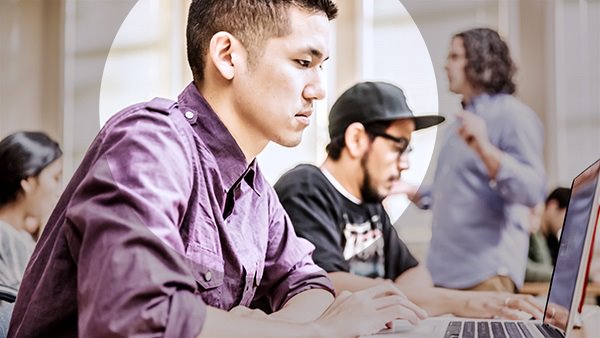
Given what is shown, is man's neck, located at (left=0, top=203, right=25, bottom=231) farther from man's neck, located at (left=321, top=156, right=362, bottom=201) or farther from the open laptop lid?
the open laptop lid

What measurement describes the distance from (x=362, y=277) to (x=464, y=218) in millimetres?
296

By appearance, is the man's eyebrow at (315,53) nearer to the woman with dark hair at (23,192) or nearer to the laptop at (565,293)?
the laptop at (565,293)

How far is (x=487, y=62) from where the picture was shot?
6.48ft

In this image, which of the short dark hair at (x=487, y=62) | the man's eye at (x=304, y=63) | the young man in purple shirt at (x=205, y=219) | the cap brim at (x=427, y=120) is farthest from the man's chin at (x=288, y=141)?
the short dark hair at (x=487, y=62)

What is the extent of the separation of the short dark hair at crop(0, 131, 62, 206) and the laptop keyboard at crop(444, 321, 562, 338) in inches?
45.5

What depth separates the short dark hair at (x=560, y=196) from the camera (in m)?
1.92

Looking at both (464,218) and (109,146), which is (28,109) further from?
(464,218)

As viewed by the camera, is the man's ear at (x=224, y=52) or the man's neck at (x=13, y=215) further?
the man's neck at (x=13, y=215)

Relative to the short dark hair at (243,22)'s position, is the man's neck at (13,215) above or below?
below

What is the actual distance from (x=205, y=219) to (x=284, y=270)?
0.30 metres

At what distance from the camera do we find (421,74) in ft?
6.45

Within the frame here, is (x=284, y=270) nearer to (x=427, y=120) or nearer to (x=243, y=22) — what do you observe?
(x=243, y=22)

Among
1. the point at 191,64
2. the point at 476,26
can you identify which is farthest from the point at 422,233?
the point at 191,64

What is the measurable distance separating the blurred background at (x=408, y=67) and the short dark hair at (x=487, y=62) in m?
0.02
